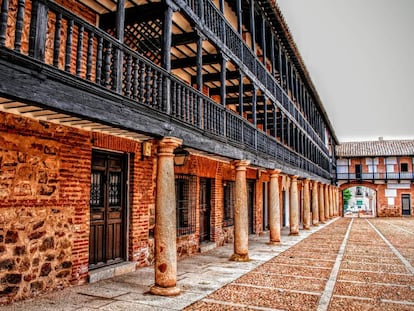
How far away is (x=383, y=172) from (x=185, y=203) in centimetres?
3701

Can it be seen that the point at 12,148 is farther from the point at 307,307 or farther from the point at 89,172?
the point at 307,307

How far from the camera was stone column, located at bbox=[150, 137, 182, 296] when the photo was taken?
6289mm

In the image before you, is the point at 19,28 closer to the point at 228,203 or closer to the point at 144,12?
the point at 144,12

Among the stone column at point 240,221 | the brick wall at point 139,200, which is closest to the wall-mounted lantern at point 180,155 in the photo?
the brick wall at point 139,200

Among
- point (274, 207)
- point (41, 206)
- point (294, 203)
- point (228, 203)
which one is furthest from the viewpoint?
point (294, 203)

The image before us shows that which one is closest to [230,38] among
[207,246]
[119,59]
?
[119,59]

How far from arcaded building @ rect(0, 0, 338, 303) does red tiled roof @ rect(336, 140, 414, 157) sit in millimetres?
35404

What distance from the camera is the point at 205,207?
40.9 feet

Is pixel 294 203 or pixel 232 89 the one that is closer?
pixel 232 89

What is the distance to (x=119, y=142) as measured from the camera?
25.5ft

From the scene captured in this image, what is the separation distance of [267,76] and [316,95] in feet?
37.5

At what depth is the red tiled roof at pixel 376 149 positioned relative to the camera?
42.6 m

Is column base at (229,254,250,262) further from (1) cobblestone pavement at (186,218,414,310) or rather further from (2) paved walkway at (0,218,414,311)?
(1) cobblestone pavement at (186,218,414,310)

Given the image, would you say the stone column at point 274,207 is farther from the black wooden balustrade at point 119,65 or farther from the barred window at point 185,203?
the barred window at point 185,203
